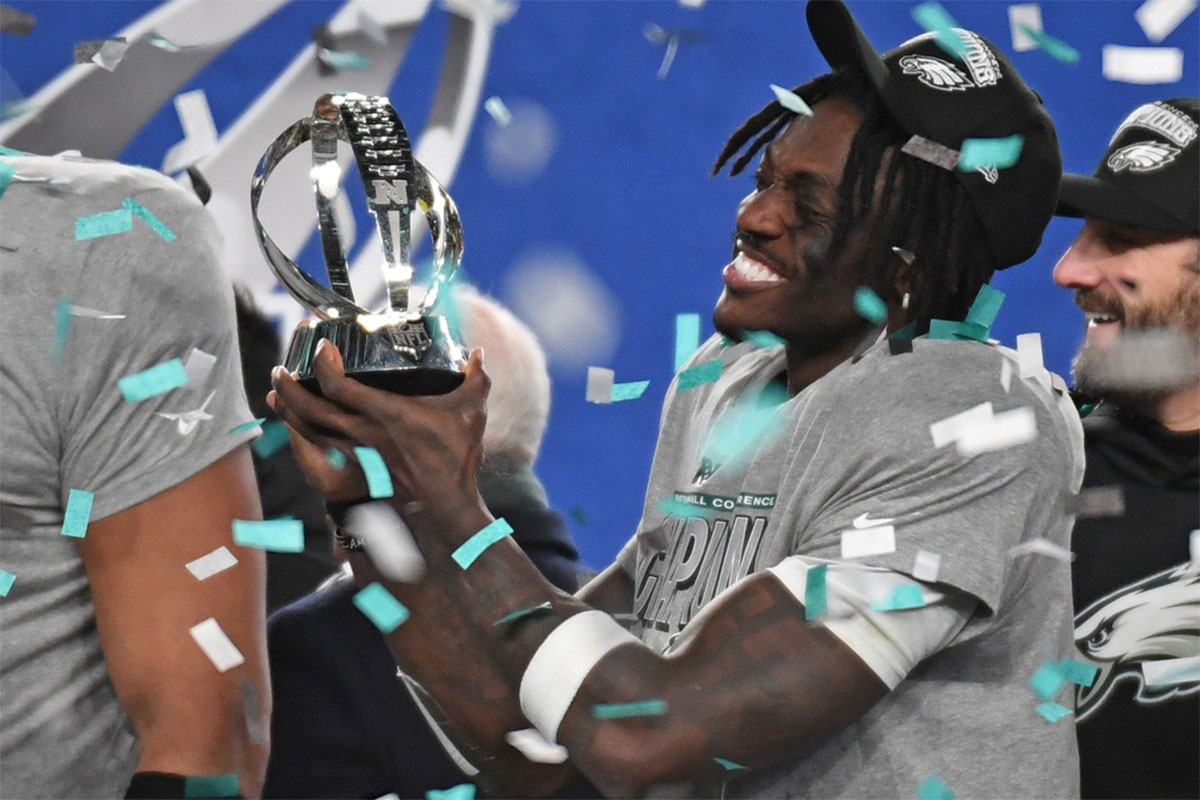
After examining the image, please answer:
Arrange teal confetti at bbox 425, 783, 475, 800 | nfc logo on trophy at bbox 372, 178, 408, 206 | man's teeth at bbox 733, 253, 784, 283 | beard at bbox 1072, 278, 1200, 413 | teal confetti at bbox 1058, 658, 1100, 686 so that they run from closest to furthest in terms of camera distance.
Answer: nfc logo on trophy at bbox 372, 178, 408, 206 → teal confetti at bbox 1058, 658, 1100, 686 → man's teeth at bbox 733, 253, 784, 283 → teal confetti at bbox 425, 783, 475, 800 → beard at bbox 1072, 278, 1200, 413

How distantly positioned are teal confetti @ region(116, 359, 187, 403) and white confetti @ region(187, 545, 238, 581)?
0.40 ft

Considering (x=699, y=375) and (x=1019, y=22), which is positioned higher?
(x=1019, y=22)

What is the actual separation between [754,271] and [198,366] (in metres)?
0.47

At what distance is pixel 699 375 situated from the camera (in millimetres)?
1438

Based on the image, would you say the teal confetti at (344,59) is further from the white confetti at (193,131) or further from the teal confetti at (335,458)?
the teal confetti at (335,458)

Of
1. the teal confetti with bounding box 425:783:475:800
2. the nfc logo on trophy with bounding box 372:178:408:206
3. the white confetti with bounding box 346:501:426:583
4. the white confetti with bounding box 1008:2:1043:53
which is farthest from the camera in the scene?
the white confetti with bounding box 1008:2:1043:53

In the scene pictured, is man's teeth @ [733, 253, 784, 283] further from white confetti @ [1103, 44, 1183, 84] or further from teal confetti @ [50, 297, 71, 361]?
white confetti @ [1103, 44, 1183, 84]

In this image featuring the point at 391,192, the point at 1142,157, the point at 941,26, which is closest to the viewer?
the point at 391,192

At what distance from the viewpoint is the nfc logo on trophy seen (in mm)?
896

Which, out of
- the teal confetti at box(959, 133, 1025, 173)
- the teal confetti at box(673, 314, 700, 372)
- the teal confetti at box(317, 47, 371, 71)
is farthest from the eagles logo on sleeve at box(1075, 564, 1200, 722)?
the teal confetti at box(317, 47, 371, 71)

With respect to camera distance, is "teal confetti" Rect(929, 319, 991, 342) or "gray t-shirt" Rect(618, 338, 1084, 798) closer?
"gray t-shirt" Rect(618, 338, 1084, 798)

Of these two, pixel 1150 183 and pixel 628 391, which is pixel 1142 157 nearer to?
pixel 1150 183

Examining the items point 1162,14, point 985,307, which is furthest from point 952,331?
point 1162,14

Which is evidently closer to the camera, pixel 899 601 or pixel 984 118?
pixel 899 601
